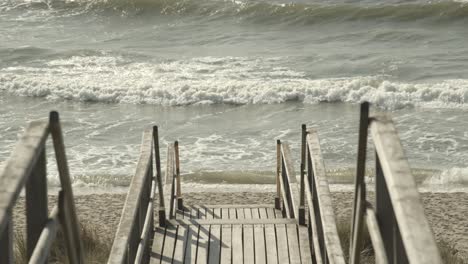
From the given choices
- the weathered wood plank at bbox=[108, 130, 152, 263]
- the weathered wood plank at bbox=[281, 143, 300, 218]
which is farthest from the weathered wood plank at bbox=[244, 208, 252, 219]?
the weathered wood plank at bbox=[108, 130, 152, 263]

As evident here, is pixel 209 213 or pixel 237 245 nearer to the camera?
pixel 237 245

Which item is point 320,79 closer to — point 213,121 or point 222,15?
point 213,121

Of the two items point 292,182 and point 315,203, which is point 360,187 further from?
point 292,182

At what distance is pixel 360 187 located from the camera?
3.55 m

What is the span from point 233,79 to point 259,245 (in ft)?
53.7

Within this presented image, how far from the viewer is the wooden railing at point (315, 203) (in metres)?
5.19

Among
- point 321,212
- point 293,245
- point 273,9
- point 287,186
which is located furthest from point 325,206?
point 273,9

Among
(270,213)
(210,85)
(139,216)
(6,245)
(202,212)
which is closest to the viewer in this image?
(6,245)

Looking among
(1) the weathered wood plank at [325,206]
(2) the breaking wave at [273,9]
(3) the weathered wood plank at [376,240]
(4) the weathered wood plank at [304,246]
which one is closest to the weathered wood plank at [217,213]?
(4) the weathered wood plank at [304,246]

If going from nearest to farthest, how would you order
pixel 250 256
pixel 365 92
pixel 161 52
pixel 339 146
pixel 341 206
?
pixel 250 256 < pixel 341 206 < pixel 339 146 < pixel 365 92 < pixel 161 52

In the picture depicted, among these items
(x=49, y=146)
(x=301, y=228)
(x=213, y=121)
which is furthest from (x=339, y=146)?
(x=301, y=228)

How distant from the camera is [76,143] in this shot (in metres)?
17.5

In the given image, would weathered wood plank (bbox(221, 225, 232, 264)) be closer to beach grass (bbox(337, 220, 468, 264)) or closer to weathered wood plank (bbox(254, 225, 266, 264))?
weathered wood plank (bbox(254, 225, 266, 264))

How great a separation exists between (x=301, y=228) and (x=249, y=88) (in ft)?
50.0
